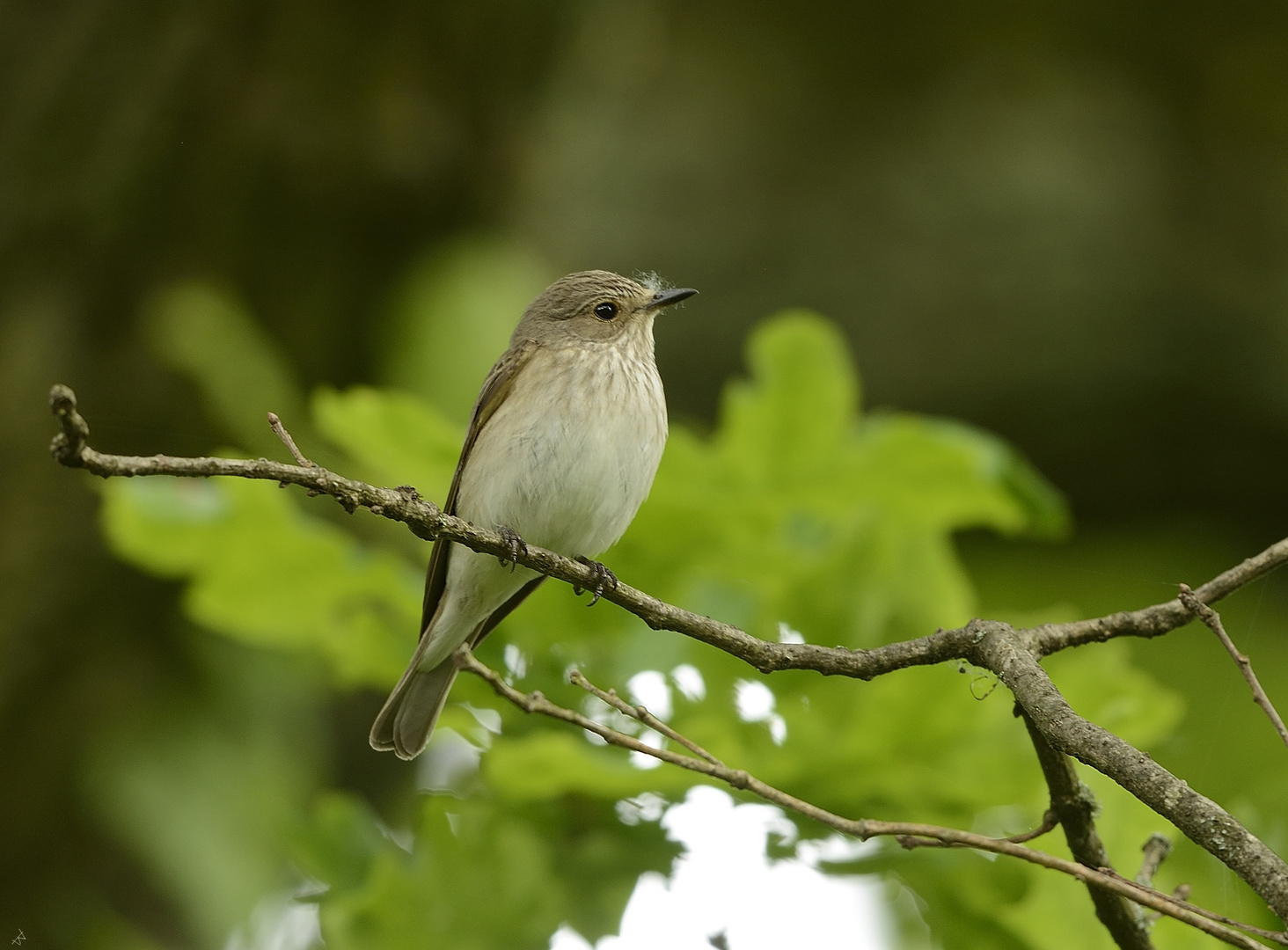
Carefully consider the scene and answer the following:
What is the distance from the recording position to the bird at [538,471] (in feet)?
11.7

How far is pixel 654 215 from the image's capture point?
7.20 meters

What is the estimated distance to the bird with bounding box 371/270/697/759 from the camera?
11.7 ft

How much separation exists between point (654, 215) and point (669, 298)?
3192 millimetres

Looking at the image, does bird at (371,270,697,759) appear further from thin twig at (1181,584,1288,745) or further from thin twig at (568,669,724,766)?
thin twig at (1181,584,1288,745)

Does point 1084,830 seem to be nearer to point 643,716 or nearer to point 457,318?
point 643,716

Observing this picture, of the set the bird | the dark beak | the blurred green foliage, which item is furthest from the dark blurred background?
the dark beak

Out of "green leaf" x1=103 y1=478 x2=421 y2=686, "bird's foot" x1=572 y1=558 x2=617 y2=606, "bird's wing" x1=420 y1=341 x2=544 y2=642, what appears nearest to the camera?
"bird's foot" x1=572 y1=558 x2=617 y2=606

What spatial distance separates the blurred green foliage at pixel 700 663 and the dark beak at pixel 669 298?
0.62 meters

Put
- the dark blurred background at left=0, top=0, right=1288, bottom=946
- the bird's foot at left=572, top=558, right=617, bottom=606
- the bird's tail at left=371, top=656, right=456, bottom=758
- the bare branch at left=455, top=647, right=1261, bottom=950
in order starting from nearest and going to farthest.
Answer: the bare branch at left=455, top=647, right=1261, bottom=950, the bird's foot at left=572, top=558, right=617, bottom=606, the bird's tail at left=371, top=656, right=456, bottom=758, the dark blurred background at left=0, top=0, right=1288, bottom=946

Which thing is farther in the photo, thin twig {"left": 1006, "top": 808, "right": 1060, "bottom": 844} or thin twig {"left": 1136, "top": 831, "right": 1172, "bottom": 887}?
thin twig {"left": 1136, "top": 831, "right": 1172, "bottom": 887}

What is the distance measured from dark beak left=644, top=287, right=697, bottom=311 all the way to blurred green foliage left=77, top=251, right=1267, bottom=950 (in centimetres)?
62

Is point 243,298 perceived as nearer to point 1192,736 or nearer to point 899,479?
point 899,479

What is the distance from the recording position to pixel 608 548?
3.26 meters

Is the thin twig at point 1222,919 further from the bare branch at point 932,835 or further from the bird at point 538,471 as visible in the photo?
the bird at point 538,471
